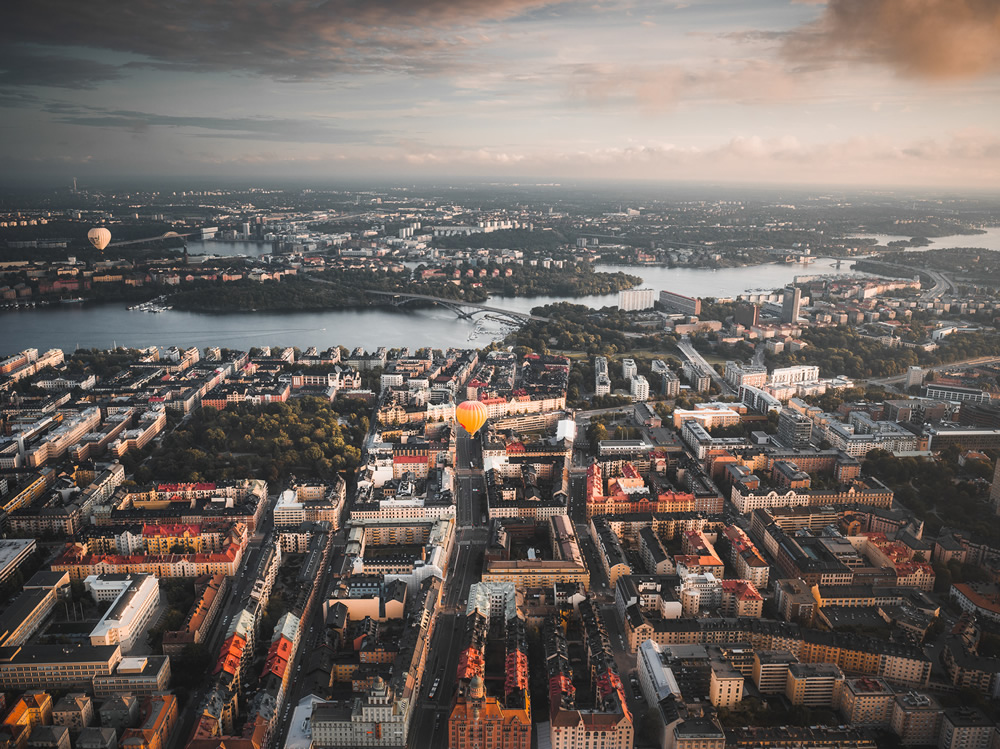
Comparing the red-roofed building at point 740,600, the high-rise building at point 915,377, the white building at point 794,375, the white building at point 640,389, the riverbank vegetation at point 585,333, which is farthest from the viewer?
the riverbank vegetation at point 585,333

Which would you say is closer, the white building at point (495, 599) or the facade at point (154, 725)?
the facade at point (154, 725)

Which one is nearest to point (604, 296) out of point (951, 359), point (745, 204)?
point (951, 359)

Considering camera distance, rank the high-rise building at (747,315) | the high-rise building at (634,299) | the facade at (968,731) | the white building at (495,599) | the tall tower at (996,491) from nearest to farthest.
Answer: the facade at (968,731) → the white building at (495,599) → the tall tower at (996,491) → the high-rise building at (747,315) → the high-rise building at (634,299)

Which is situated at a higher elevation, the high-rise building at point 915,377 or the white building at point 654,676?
the high-rise building at point 915,377

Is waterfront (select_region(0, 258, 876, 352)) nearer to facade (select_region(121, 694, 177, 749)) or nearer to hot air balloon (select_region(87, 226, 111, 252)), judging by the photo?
hot air balloon (select_region(87, 226, 111, 252))

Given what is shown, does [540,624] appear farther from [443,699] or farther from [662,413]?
[662,413]

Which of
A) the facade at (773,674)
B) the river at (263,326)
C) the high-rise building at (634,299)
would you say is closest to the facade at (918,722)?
the facade at (773,674)

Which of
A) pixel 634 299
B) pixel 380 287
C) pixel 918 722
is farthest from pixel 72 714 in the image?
pixel 380 287

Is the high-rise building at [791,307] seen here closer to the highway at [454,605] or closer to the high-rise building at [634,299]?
the high-rise building at [634,299]

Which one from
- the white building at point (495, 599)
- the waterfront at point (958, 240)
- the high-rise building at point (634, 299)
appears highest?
the waterfront at point (958, 240)
